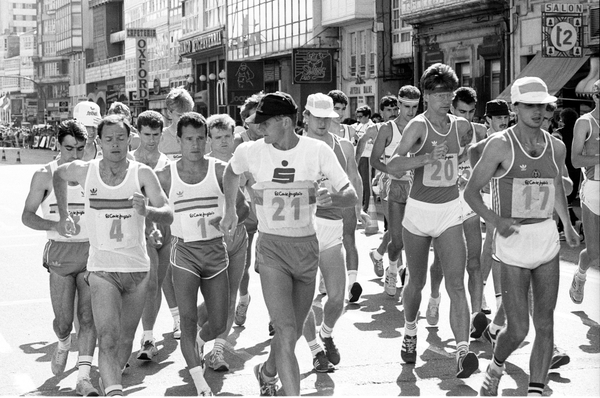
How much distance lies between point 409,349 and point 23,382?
2.85 m

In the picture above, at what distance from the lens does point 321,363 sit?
7.82 metres

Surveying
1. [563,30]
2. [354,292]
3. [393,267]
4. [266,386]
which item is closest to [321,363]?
[266,386]

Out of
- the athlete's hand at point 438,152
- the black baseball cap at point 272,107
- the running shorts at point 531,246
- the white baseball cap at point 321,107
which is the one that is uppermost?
the white baseball cap at point 321,107

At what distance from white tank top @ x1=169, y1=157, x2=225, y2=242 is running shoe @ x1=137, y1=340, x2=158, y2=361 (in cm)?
145

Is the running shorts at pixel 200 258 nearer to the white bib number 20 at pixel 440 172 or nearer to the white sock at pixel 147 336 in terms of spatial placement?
the white sock at pixel 147 336

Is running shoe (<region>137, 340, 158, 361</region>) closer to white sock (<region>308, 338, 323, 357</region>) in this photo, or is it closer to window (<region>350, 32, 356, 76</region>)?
white sock (<region>308, 338, 323, 357</region>)

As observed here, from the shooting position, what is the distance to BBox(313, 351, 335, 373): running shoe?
782 cm

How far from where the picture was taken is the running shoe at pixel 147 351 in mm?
8297

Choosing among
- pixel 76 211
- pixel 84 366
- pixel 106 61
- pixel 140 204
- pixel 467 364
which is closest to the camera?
pixel 140 204

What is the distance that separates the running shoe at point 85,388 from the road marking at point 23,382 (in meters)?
0.59

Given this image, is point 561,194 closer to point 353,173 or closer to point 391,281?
point 353,173

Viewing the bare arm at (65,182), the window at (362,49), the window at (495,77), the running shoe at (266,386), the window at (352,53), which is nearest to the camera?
the running shoe at (266,386)

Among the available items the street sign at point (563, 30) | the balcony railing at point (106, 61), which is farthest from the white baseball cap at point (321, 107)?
the balcony railing at point (106, 61)

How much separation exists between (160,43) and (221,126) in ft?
265
